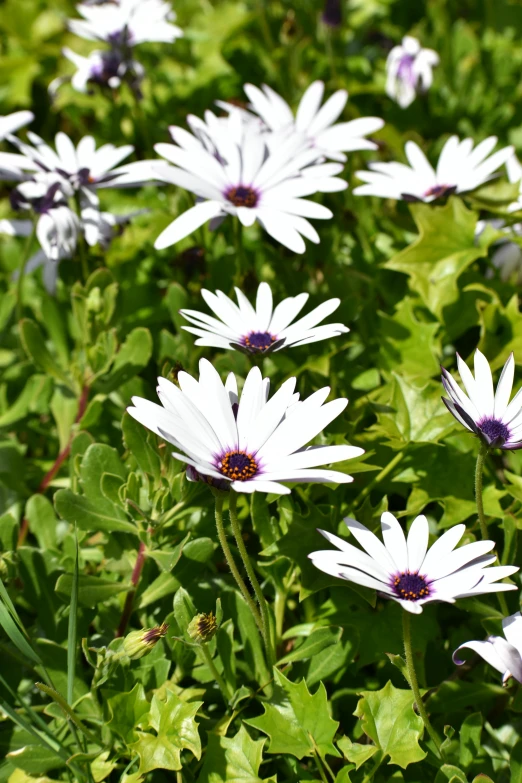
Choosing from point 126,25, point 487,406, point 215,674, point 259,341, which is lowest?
point 215,674

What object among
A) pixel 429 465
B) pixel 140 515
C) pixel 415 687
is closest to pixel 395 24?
pixel 429 465

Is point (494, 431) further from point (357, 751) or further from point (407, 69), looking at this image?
point (407, 69)

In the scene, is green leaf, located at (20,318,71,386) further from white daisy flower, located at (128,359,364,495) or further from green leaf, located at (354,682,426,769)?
green leaf, located at (354,682,426,769)

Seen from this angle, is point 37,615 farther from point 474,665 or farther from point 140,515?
point 474,665

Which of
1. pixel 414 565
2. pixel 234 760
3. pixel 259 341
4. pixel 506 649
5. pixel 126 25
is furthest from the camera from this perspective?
pixel 126 25

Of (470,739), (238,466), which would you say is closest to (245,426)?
(238,466)

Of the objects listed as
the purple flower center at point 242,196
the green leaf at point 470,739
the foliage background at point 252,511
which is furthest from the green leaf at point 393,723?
the purple flower center at point 242,196
